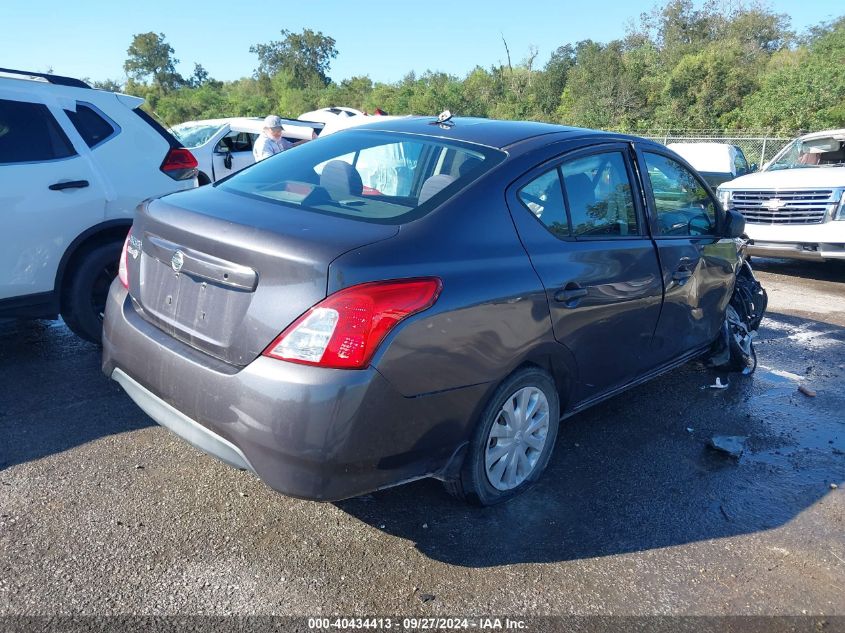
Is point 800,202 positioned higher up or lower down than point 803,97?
lower down

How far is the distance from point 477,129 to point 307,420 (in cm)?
190

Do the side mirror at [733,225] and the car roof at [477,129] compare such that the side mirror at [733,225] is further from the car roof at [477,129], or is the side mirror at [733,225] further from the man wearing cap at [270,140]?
the man wearing cap at [270,140]

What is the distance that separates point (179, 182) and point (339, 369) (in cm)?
345

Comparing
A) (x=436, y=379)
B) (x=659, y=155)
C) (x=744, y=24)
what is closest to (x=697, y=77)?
(x=744, y=24)

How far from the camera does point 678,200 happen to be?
421cm

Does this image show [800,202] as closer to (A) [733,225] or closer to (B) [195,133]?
(A) [733,225]

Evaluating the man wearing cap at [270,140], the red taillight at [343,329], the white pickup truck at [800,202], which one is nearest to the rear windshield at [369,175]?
the red taillight at [343,329]

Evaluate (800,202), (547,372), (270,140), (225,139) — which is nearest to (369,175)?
(547,372)

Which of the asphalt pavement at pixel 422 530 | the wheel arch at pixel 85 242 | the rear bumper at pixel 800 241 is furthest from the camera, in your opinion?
the rear bumper at pixel 800 241

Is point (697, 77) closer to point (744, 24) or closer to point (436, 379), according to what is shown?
point (744, 24)

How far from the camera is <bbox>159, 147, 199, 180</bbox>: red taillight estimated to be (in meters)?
5.08

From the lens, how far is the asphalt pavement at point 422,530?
2535 mm

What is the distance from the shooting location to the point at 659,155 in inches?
162

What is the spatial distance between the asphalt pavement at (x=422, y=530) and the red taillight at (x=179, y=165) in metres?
1.77
